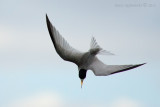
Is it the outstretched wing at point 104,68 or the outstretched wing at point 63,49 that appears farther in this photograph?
the outstretched wing at point 63,49

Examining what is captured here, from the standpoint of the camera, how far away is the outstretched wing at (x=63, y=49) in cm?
824

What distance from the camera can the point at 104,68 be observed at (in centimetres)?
805

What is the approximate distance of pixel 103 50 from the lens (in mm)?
8328

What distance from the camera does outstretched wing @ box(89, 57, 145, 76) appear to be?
23.2 ft

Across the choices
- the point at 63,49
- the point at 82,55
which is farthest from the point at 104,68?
the point at 63,49

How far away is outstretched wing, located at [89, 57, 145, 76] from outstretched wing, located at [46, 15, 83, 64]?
45cm

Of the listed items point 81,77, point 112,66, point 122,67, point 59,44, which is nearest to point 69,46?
point 59,44

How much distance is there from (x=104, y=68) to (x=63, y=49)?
4.61 feet

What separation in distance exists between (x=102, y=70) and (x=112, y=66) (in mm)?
389

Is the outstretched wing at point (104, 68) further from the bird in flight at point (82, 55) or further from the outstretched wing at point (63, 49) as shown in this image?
the outstretched wing at point (63, 49)

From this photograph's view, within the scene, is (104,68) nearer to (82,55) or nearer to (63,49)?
(82,55)

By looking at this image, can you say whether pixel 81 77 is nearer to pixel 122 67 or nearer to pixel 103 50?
pixel 103 50

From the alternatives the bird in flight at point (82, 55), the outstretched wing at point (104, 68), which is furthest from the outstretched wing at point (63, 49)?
the outstretched wing at point (104, 68)

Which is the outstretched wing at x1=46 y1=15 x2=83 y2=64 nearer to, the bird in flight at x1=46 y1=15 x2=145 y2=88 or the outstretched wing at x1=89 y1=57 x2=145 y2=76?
the bird in flight at x1=46 y1=15 x2=145 y2=88
